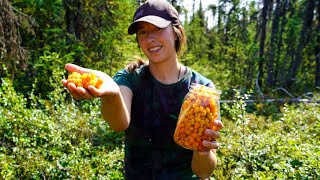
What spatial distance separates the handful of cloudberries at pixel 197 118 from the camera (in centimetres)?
153

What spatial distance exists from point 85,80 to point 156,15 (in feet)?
1.93

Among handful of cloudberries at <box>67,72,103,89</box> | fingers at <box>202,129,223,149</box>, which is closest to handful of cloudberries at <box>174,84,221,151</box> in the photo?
fingers at <box>202,129,223,149</box>

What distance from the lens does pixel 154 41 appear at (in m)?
1.75

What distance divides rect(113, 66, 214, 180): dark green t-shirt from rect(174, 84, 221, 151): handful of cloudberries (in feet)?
0.70

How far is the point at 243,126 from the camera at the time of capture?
488cm

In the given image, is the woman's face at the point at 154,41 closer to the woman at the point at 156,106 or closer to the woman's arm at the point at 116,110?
the woman at the point at 156,106

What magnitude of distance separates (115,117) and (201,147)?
1.35 ft

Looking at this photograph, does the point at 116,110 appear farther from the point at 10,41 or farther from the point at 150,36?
the point at 10,41

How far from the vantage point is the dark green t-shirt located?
1.79 m

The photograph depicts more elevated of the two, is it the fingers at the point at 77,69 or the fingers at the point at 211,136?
the fingers at the point at 77,69

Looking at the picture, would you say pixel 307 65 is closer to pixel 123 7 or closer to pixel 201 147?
pixel 123 7

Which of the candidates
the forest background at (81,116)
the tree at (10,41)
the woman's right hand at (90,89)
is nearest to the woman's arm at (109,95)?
the woman's right hand at (90,89)

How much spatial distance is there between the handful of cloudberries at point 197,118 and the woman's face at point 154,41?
0.30 m

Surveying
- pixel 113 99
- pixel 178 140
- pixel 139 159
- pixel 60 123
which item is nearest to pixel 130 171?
pixel 139 159
